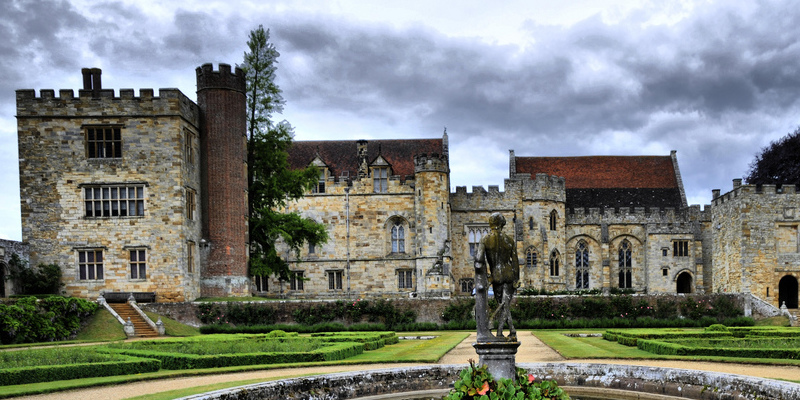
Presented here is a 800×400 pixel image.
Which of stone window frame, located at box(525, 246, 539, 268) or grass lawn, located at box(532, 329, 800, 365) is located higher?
stone window frame, located at box(525, 246, 539, 268)

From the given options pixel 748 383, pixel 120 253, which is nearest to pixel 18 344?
pixel 120 253

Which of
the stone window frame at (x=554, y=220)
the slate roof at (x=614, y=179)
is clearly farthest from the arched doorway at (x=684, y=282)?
the stone window frame at (x=554, y=220)

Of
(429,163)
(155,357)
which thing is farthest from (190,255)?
(429,163)

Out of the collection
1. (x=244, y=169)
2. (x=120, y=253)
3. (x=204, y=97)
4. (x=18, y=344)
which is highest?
(x=204, y=97)

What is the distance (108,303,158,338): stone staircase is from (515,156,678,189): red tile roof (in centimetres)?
3311

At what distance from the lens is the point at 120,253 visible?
32.7 m

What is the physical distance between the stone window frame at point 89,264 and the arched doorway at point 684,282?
123 feet

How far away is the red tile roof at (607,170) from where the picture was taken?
5541 centimetres

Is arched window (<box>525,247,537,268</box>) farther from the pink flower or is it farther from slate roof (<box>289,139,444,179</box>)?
the pink flower

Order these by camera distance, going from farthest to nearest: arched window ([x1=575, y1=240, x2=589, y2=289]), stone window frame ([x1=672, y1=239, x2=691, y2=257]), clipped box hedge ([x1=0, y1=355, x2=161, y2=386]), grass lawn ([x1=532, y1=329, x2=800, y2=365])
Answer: arched window ([x1=575, y1=240, x2=589, y2=289])
stone window frame ([x1=672, y1=239, x2=691, y2=257])
grass lawn ([x1=532, y1=329, x2=800, y2=365])
clipped box hedge ([x1=0, y1=355, x2=161, y2=386])

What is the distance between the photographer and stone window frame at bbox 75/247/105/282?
32469mm

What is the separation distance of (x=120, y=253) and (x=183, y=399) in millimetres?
22876

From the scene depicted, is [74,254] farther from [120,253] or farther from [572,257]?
[572,257]

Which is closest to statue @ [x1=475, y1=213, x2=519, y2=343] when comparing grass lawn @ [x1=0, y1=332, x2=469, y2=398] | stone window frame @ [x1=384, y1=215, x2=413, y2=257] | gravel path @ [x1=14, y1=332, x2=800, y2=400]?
gravel path @ [x1=14, y1=332, x2=800, y2=400]
